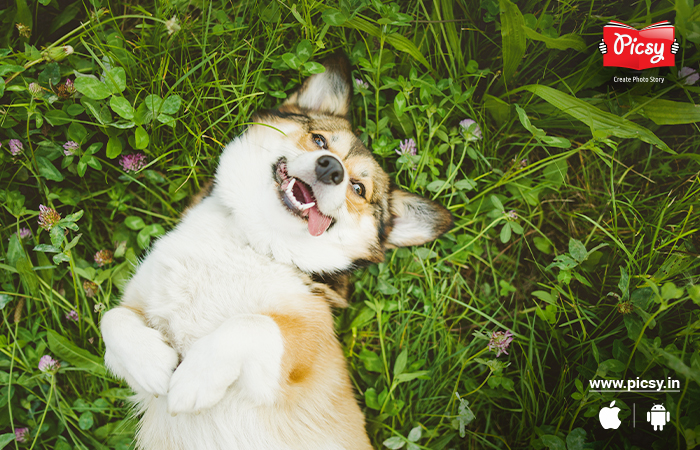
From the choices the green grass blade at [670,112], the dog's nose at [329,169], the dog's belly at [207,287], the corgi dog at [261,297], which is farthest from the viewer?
the green grass blade at [670,112]

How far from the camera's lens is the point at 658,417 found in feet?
10.9

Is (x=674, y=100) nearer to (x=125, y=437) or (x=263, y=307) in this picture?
(x=263, y=307)

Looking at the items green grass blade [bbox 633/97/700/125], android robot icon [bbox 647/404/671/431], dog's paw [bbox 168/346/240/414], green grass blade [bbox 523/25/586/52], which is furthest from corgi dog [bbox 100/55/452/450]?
android robot icon [bbox 647/404/671/431]

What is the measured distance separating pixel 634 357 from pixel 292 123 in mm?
3458

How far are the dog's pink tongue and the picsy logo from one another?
2800 mm

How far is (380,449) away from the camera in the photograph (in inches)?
137

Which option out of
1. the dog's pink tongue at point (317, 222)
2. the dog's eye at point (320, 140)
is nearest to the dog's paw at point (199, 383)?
the dog's pink tongue at point (317, 222)

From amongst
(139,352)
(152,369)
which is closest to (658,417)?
(152,369)

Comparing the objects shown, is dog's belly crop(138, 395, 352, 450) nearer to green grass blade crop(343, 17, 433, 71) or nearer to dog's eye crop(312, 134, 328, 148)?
dog's eye crop(312, 134, 328, 148)

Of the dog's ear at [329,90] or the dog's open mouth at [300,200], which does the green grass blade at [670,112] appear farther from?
the dog's open mouth at [300,200]

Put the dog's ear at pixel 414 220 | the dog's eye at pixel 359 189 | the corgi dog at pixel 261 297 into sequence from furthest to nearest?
the dog's ear at pixel 414 220 → the dog's eye at pixel 359 189 → the corgi dog at pixel 261 297

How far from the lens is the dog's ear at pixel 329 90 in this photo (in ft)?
10.9

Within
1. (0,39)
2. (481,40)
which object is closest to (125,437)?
(0,39)

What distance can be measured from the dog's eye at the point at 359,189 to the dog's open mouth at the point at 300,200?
1.06 ft
